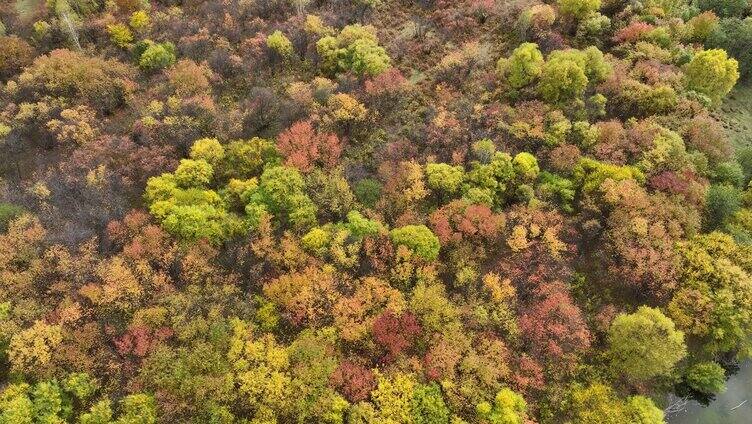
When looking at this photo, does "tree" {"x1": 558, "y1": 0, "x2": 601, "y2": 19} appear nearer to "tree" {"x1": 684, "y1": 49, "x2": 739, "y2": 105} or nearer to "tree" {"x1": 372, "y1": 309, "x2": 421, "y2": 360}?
"tree" {"x1": 684, "y1": 49, "x2": 739, "y2": 105}

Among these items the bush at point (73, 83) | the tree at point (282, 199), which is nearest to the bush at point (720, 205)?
the tree at point (282, 199)

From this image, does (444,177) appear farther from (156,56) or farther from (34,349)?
(156,56)

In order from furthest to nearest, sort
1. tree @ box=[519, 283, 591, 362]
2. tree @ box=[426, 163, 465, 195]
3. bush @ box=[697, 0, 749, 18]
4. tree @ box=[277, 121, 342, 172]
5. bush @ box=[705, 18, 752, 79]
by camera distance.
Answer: bush @ box=[697, 0, 749, 18]
bush @ box=[705, 18, 752, 79]
tree @ box=[277, 121, 342, 172]
tree @ box=[426, 163, 465, 195]
tree @ box=[519, 283, 591, 362]

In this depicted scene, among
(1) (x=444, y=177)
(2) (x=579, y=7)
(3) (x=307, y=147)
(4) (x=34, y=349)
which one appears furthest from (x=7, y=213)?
(2) (x=579, y=7)

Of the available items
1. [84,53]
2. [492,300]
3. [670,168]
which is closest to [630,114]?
[670,168]

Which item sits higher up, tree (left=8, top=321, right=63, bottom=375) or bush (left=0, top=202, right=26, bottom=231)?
bush (left=0, top=202, right=26, bottom=231)

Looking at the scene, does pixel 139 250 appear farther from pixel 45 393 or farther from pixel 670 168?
pixel 670 168

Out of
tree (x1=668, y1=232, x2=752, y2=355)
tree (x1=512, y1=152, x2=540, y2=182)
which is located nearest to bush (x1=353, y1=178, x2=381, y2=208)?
tree (x1=512, y1=152, x2=540, y2=182)

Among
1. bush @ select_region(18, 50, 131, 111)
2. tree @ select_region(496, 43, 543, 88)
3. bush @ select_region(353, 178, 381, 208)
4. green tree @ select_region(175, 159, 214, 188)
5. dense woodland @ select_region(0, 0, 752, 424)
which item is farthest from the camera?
bush @ select_region(18, 50, 131, 111)
